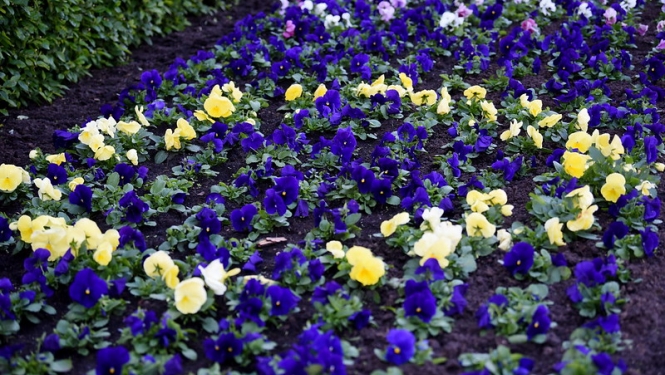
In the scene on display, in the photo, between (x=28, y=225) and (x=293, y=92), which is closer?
(x=28, y=225)

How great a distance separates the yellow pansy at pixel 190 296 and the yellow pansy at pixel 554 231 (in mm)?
1448

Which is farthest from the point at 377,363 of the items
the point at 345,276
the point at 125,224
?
the point at 125,224

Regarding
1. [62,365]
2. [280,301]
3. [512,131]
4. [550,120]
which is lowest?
[62,365]

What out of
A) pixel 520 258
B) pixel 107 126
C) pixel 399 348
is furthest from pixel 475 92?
pixel 399 348

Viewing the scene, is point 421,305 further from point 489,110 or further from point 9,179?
point 9,179

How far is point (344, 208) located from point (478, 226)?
2.05 feet

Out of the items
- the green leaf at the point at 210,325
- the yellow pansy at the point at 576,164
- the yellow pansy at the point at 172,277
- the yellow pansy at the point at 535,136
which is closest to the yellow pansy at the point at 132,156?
the yellow pansy at the point at 172,277

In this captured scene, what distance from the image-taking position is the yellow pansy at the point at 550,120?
4.45m

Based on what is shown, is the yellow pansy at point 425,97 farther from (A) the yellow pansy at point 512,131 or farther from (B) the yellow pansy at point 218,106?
(B) the yellow pansy at point 218,106

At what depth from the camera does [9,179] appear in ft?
13.3

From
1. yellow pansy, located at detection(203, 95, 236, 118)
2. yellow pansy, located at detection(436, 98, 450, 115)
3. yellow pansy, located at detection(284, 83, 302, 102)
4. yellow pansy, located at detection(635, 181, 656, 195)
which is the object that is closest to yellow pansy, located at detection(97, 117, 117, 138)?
yellow pansy, located at detection(203, 95, 236, 118)

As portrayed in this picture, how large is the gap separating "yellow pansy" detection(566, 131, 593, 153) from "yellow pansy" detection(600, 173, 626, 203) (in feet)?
1.50

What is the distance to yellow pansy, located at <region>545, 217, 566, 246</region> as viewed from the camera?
3377mm

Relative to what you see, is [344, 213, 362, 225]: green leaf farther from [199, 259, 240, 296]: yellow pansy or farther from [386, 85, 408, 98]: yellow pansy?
[386, 85, 408, 98]: yellow pansy
